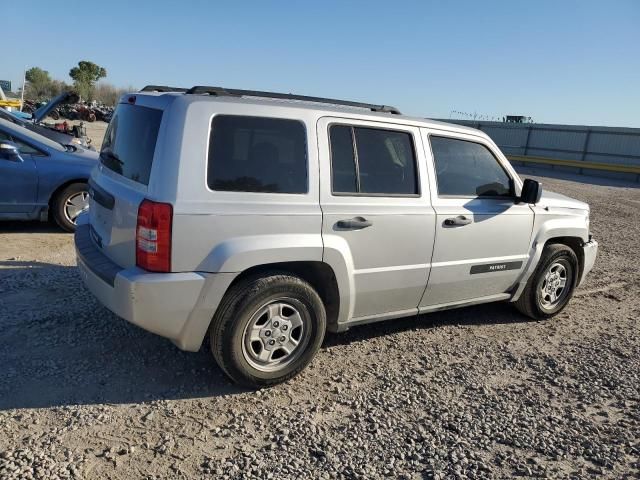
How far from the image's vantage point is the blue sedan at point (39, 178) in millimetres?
6730

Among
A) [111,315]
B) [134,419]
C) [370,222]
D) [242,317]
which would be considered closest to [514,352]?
[370,222]

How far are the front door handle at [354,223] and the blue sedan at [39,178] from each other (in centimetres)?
418

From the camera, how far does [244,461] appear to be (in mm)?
2924

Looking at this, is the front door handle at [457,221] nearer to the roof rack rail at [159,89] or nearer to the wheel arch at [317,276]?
the wheel arch at [317,276]

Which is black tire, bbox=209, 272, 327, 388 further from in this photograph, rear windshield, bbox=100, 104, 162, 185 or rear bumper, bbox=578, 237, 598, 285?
rear bumper, bbox=578, 237, 598, 285

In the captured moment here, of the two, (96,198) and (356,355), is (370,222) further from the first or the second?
(96,198)

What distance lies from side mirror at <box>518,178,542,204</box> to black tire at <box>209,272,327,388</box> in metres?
2.20

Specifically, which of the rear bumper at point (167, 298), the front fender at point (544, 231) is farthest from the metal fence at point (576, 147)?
the rear bumper at point (167, 298)

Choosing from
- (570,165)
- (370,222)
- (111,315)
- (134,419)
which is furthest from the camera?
(570,165)

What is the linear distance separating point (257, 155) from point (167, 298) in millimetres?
1065

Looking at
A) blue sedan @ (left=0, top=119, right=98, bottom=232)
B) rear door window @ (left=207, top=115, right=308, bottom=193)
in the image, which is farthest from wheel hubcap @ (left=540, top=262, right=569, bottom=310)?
blue sedan @ (left=0, top=119, right=98, bottom=232)

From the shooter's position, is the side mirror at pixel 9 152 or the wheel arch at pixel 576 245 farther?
the side mirror at pixel 9 152

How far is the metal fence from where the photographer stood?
2631 centimetres

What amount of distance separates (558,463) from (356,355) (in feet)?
5.46
